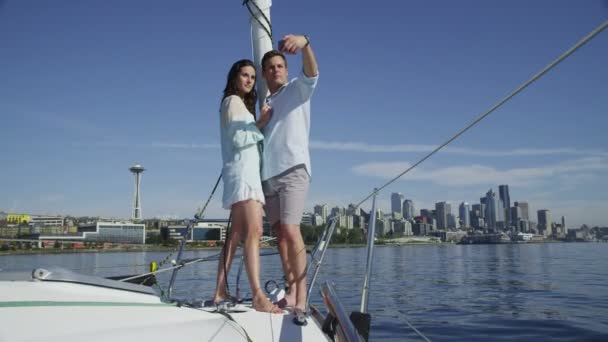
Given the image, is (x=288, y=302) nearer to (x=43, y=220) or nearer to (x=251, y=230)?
(x=251, y=230)

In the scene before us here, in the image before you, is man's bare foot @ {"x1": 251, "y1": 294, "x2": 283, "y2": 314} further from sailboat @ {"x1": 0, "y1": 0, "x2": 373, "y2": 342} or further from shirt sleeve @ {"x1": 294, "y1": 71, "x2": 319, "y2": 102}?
shirt sleeve @ {"x1": 294, "y1": 71, "x2": 319, "y2": 102}

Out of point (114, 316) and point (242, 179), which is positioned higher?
point (242, 179)

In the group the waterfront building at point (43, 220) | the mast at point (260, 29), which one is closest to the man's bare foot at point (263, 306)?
the mast at point (260, 29)

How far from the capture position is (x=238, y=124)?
236 centimetres

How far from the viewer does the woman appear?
2.22 m

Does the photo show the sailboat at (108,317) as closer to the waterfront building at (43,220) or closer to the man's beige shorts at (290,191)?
the man's beige shorts at (290,191)

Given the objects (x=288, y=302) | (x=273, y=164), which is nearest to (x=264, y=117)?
(x=273, y=164)

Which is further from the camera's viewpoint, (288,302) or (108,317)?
(288,302)

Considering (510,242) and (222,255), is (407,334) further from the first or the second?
(510,242)

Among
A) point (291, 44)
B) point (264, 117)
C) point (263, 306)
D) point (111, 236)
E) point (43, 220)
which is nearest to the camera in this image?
point (263, 306)

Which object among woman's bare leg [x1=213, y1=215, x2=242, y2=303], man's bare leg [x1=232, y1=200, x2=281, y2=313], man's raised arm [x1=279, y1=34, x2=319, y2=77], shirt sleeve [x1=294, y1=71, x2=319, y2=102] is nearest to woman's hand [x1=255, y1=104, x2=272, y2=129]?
shirt sleeve [x1=294, y1=71, x2=319, y2=102]

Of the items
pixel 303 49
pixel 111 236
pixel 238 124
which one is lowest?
Result: pixel 111 236

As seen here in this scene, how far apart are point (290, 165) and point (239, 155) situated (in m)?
0.27

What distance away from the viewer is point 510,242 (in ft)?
284
